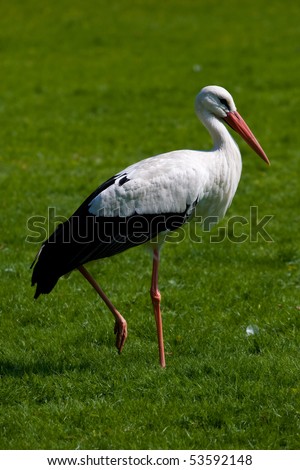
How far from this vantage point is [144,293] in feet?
22.4

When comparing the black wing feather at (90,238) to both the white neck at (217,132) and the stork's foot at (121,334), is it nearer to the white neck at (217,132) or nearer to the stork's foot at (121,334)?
the stork's foot at (121,334)

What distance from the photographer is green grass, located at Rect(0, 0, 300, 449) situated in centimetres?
466

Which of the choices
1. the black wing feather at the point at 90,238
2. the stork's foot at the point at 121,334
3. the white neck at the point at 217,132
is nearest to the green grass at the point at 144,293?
the stork's foot at the point at 121,334

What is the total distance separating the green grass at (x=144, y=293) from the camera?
466 cm

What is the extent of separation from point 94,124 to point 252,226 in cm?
542

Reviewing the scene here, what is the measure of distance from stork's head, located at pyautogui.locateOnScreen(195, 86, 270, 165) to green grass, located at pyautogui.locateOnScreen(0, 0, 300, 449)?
1421 mm

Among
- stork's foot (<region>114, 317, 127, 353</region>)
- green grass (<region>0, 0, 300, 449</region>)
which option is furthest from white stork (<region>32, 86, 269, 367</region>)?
green grass (<region>0, 0, 300, 449</region>)

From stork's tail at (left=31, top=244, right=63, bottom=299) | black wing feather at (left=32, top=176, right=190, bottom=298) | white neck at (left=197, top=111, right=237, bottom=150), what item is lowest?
stork's tail at (left=31, top=244, right=63, bottom=299)

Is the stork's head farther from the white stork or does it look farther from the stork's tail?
the stork's tail

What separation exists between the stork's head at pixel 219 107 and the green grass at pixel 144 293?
142cm

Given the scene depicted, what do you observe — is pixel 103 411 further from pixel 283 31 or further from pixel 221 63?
pixel 283 31

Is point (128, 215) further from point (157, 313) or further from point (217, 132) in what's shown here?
point (217, 132)

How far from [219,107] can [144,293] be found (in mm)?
1748

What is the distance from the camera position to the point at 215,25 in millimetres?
21500
